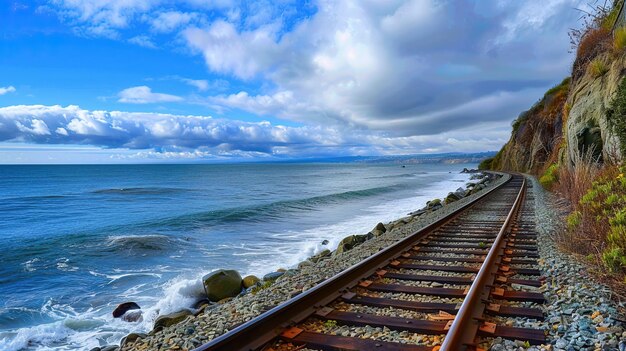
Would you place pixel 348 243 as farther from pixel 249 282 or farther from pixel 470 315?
pixel 470 315

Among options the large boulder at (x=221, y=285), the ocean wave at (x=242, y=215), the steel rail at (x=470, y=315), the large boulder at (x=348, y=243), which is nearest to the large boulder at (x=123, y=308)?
the large boulder at (x=221, y=285)

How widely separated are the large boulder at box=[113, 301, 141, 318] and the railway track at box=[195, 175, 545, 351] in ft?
18.9

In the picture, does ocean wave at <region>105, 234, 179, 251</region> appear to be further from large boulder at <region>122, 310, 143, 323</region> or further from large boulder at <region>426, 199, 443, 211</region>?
large boulder at <region>426, 199, 443, 211</region>

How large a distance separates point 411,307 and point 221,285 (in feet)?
17.3

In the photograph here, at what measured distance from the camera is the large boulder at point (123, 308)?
8346mm

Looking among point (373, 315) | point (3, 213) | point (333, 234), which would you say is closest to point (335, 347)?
point (373, 315)

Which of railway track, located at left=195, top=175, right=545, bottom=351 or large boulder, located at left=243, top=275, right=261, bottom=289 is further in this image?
large boulder, located at left=243, top=275, right=261, bottom=289

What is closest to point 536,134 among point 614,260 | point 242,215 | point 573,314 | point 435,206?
point 435,206

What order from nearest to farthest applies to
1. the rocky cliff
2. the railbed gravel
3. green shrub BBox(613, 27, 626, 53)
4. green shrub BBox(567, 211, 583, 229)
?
the railbed gravel, green shrub BBox(567, 211, 583, 229), the rocky cliff, green shrub BBox(613, 27, 626, 53)

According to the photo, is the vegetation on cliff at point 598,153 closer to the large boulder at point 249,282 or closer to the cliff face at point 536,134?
the cliff face at point 536,134

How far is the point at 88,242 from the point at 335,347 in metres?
17.4

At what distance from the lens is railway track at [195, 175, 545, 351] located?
3.51 metres

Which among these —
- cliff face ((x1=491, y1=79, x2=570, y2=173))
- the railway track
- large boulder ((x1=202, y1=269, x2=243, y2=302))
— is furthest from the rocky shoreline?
cliff face ((x1=491, y1=79, x2=570, y2=173))

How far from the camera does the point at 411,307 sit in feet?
14.1
